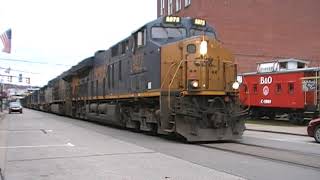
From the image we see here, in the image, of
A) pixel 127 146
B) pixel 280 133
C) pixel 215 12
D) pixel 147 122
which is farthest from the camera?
pixel 215 12

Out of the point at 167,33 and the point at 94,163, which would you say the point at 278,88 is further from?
the point at 94,163

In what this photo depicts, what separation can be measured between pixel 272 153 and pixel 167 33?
7077mm

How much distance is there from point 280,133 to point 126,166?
14.4 metres

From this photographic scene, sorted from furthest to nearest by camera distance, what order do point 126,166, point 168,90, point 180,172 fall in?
1. point 168,90
2. point 126,166
3. point 180,172

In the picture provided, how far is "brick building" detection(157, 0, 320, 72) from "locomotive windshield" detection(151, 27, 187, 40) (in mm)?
35850

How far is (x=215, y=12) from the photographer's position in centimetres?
5512

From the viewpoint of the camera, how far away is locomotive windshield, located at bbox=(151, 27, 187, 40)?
1920cm

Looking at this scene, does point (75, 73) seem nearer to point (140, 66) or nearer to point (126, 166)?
point (140, 66)

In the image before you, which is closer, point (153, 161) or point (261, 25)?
point (153, 161)

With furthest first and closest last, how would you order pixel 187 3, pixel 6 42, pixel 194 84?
pixel 187 3, pixel 6 42, pixel 194 84

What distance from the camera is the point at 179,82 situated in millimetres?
17469

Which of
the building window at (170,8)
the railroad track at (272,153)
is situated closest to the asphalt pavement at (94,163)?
the railroad track at (272,153)

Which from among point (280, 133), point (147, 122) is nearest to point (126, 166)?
point (147, 122)

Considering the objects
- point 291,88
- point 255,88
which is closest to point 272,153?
point 291,88
